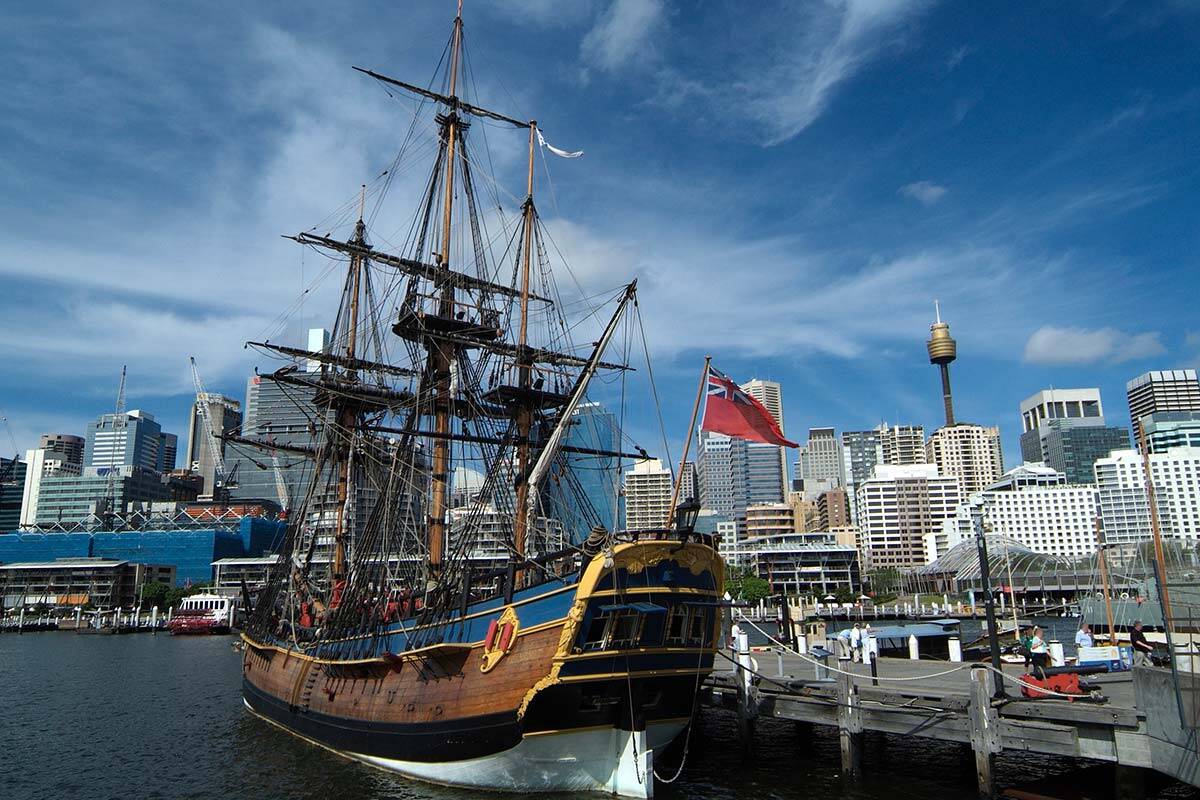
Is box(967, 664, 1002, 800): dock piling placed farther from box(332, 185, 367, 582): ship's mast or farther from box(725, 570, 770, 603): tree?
box(725, 570, 770, 603): tree

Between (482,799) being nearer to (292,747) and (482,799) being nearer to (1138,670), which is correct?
(292,747)

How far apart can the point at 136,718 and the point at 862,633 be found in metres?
32.2

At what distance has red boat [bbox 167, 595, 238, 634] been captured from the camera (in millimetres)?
108875

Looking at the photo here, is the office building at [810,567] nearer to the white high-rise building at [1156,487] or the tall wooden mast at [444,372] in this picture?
the white high-rise building at [1156,487]

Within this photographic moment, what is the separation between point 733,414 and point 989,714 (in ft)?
30.5

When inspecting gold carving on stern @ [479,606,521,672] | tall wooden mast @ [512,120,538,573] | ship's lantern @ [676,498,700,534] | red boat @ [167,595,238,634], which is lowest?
red boat @ [167,595,238,634]

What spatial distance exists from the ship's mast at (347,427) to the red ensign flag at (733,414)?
26.6m

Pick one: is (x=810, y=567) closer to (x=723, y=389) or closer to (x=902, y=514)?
(x=902, y=514)

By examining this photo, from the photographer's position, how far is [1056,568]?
370 feet

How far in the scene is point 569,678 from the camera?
20.4 metres

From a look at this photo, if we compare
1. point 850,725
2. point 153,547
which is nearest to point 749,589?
point 153,547

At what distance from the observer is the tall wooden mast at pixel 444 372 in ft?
123

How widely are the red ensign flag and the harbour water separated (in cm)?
954

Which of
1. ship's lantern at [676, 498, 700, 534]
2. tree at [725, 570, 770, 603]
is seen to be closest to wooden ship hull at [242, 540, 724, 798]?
ship's lantern at [676, 498, 700, 534]
